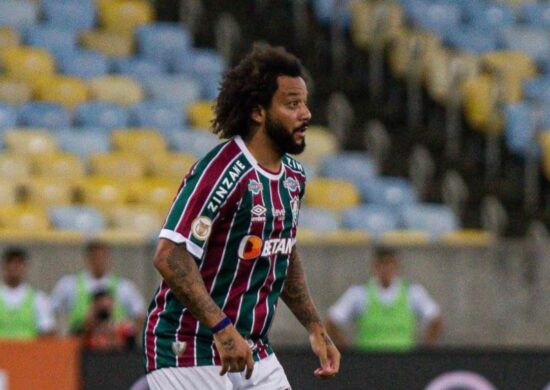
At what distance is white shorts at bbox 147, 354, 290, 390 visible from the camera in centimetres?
563

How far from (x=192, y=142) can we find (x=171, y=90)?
1010 mm

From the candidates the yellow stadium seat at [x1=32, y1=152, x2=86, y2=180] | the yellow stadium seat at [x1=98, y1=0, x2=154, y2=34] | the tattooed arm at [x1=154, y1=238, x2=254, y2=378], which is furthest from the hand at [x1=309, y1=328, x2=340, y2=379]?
the yellow stadium seat at [x1=98, y1=0, x2=154, y2=34]

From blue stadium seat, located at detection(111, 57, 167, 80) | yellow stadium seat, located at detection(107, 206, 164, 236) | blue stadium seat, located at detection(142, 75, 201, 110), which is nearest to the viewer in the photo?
yellow stadium seat, located at detection(107, 206, 164, 236)

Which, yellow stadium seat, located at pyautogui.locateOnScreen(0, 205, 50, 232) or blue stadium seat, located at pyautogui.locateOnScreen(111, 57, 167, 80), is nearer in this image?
yellow stadium seat, located at pyautogui.locateOnScreen(0, 205, 50, 232)

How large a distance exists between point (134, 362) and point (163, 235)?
4.80 metres

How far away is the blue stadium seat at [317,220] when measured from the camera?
14.0 m

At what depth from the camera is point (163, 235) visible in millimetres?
5445

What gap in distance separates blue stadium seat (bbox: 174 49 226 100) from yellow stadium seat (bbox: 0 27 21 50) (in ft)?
5.34

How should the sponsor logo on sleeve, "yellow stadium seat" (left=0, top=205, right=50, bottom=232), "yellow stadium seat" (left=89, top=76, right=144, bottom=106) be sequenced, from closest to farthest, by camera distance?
Answer: 1. the sponsor logo on sleeve
2. "yellow stadium seat" (left=0, top=205, right=50, bottom=232)
3. "yellow stadium seat" (left=89, top=76, right=144, bottom=106)

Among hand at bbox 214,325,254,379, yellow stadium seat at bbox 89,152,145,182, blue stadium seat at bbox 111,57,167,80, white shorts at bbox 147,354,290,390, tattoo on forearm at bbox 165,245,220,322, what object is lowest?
yellow stadium seat at bbox 89,152,145,182

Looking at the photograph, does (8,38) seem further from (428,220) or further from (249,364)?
(249,364)

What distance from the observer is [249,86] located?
566 cm

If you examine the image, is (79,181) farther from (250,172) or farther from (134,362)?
(250,172)

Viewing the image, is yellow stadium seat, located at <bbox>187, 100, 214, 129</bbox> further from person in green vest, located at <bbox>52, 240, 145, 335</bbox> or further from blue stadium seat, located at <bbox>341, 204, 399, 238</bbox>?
person in green vest, located at <bbox>52, 240, 145, 335</bbox>
